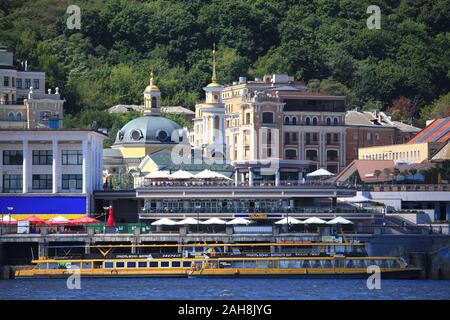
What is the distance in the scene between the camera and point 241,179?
149m

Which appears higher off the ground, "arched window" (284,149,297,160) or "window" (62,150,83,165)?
"arched window" (284,149,297,160)

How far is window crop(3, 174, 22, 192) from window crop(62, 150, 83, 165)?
389cm

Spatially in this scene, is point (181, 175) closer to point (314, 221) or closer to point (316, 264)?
point (314, 221)

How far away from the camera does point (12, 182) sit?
134000 millimetres

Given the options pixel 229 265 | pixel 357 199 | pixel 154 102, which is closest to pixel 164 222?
pixel 229 265

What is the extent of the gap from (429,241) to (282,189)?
15.1 m

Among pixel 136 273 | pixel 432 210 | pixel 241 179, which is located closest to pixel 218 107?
pixel 241 179

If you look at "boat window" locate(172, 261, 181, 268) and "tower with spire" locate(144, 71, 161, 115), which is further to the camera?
"tower with spire" locate(144, 71, 161, 115)

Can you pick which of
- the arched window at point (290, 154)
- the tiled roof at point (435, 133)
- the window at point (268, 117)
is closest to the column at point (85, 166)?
the window at point (268, 117)

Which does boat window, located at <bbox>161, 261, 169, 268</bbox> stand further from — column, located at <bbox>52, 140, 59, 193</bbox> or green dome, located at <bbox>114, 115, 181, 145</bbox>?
green dome, located at <bbox>114, 115, 181, 145</bbox>

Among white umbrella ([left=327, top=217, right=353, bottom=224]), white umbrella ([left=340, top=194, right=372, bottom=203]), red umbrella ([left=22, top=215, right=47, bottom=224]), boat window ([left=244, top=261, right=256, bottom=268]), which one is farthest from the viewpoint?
white umbrella ([left=340, top=194, right=372, bottom=203])

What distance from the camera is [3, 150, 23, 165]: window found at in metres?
134

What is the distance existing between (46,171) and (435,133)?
66777 mm

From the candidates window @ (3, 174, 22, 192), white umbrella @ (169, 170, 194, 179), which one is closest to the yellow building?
white umbrella @ (169, 170, 194, 179)
